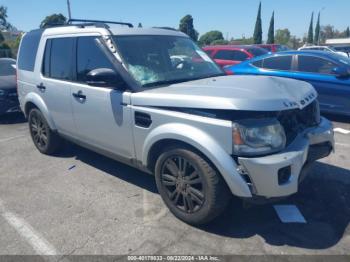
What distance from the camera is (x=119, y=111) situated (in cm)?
362

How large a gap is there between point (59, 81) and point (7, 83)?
4.44m

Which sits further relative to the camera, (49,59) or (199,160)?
(49,59)

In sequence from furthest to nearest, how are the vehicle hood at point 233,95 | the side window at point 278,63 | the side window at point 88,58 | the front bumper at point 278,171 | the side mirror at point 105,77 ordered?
the side window at point 278,63, the side window at point 88,58, the side mirror at point 105,77, the vehicle hood at point 233,95, the front bumper at point 278,171

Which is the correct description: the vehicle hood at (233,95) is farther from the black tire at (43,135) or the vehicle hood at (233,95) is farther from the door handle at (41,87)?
the black tire at (43,135)

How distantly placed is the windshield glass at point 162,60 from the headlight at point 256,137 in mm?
1233

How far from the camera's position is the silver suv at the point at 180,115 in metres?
2.79

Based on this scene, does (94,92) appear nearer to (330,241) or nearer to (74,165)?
(74,165)

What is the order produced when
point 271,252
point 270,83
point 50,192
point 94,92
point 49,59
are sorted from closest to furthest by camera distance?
point 271,252 → point 270,83 → point 94,92 → point 50,192 → point 49,59

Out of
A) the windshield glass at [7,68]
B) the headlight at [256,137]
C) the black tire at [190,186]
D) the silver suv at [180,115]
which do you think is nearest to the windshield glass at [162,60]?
the silver suv at [180,115]

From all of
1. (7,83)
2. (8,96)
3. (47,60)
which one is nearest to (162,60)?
(47,60)

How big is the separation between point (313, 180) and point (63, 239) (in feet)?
9.93

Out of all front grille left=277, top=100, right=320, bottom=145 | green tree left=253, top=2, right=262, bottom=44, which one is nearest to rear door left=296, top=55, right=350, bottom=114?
front grille left=277, top=100, right=320, bottom=145

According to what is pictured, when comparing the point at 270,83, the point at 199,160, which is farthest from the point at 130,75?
the point at 270,83

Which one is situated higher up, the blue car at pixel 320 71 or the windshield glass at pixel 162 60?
the windshield glass at pixel 162 60
